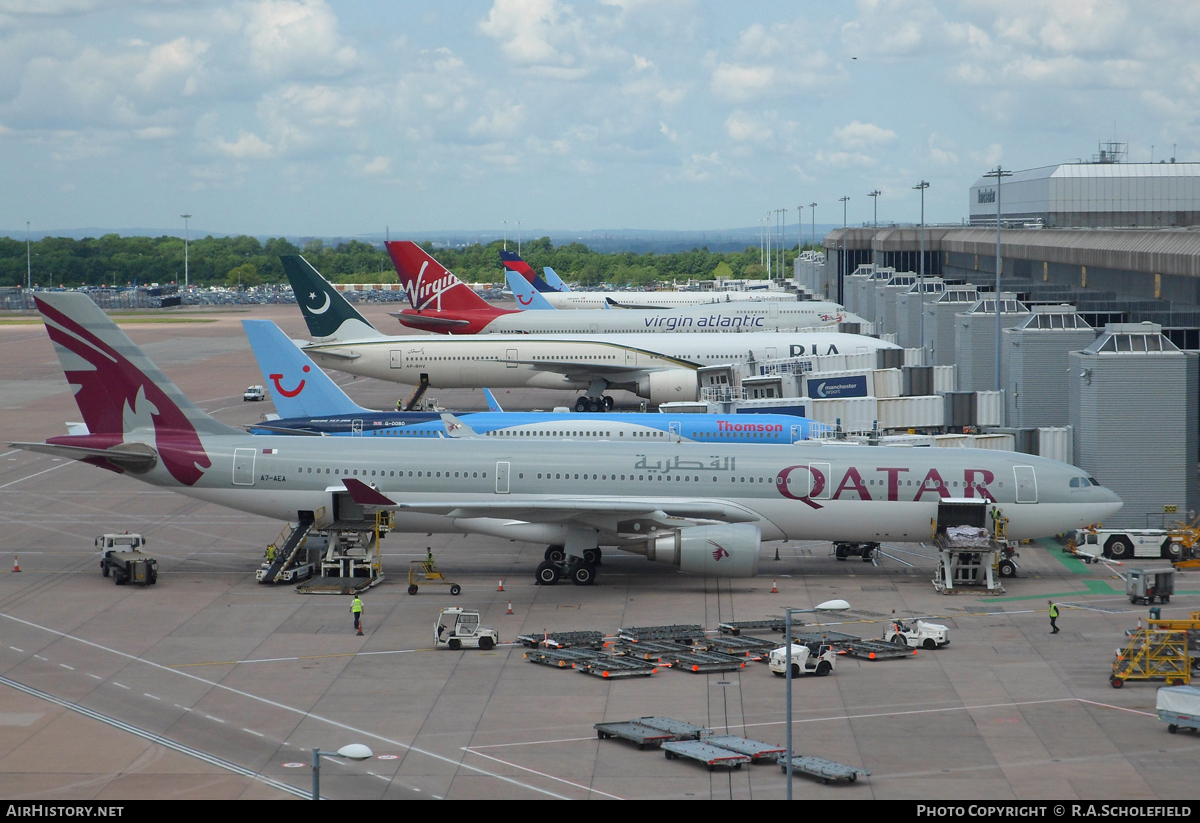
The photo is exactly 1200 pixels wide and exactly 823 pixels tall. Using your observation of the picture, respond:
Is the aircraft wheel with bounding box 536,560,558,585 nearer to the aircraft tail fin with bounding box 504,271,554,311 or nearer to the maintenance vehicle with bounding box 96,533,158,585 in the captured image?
the maintenance vehicle with bounding box 96,533,158,585

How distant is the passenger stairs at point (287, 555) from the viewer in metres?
38.7

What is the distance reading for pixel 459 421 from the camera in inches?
1944

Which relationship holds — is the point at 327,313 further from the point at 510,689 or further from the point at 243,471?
the point at 510,689

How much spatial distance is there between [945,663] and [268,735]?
Answer: 1584 cm

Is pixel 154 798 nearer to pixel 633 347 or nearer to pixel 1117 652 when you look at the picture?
pixel 1117 652

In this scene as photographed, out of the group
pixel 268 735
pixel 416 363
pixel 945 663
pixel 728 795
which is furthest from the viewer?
pixel 416 363

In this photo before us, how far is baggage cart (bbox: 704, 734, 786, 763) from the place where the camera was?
2362 centimetres

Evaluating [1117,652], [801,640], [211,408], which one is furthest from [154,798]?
[211,408]

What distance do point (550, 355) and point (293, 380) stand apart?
89.5 feet

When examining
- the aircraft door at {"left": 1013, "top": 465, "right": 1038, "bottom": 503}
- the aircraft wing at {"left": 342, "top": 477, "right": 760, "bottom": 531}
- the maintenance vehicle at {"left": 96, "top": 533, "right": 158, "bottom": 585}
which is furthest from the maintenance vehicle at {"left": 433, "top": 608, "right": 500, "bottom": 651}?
the aircraft door at {"left": 1013, "top": 465, "right": 1038, "bottom": 503}

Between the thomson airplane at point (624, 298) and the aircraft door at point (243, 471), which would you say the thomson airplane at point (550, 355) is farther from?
the thomson airplane at point (624, 298)

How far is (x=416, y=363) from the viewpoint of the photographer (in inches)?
2997

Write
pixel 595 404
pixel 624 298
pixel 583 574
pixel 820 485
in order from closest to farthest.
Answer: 1. pixel 583 574
2. pixel 820 485
3. pixel 595 404
4. pixel 624 298

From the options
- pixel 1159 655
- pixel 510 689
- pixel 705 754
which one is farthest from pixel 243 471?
pixel 1159 655
